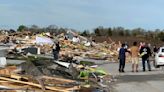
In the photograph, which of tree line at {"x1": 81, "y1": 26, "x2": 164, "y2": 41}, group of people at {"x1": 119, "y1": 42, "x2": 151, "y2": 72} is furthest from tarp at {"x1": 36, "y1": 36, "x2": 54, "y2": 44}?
tree line at {"x1": 81, "y1": 26, "x2": 164, "y2": 41}

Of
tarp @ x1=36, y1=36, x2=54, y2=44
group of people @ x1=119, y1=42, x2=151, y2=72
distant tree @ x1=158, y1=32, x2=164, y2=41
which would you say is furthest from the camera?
distant tree @ x1=158, y1=32, x2=164, y2=41

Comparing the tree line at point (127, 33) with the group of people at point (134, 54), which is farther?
the tree line at point (127, 33)

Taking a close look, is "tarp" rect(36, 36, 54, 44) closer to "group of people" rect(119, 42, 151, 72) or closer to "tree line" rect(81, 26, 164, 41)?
"group of people" rect(119, 42, 151, 72)

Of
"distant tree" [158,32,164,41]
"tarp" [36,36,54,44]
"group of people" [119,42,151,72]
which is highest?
"distant tree" [158,32,164,41]

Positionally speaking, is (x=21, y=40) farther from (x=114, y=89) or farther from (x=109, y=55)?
(x=114, y=89)

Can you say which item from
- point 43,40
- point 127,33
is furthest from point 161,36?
point 43,40

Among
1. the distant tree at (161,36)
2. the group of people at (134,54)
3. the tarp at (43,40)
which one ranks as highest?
the distant tree at (161,36)

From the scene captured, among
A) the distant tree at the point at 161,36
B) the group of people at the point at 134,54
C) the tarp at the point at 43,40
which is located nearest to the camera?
the group of people at the point at 134,54

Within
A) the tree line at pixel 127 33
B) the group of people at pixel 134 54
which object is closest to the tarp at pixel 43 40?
the group of people at pixel 134 54

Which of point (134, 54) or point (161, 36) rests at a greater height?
point (161, 36)

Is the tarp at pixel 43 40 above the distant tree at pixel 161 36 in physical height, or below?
below

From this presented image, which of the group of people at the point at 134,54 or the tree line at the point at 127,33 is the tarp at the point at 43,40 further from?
the tree line at the point at 127,33

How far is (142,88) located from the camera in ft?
62.1

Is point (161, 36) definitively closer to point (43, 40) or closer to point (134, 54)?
point (43, 40)
